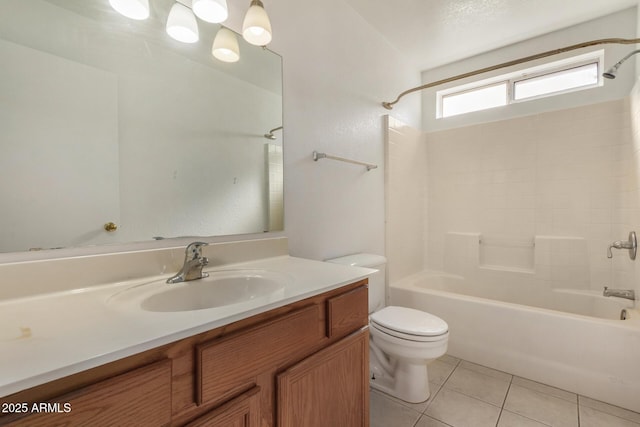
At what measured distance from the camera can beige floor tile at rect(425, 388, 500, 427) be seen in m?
1.43

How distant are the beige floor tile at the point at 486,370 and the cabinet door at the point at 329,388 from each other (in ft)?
3.86

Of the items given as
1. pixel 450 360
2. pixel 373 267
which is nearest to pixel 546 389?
pixel 450 360

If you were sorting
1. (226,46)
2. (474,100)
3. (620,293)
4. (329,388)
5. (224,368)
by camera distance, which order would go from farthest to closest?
(474,100)
(620,293)
(226,46)
(329,388)
(224,368)

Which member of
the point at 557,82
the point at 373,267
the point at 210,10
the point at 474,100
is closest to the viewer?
the point at 210,10

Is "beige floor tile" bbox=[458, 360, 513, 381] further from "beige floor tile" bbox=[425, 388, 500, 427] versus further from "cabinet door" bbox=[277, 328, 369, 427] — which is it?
"cabinet door" bbox=[277, 328, 369, 427]

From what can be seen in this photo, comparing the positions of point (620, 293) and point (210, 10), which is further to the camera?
point (620, 293)

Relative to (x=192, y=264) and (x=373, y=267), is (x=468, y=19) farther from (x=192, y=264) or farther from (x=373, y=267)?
(x=192, y=264)

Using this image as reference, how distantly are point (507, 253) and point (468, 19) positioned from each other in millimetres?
1961

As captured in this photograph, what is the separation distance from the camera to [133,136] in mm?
995

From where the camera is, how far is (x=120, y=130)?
96cm

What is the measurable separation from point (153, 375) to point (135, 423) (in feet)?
0.27

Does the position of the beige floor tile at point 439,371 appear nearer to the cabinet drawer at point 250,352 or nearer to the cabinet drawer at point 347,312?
the cabinet drawer at point 347,312

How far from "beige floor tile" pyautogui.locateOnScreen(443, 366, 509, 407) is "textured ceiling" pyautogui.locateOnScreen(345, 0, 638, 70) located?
253cm

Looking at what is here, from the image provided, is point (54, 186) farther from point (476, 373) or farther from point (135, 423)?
point (476, 373)
